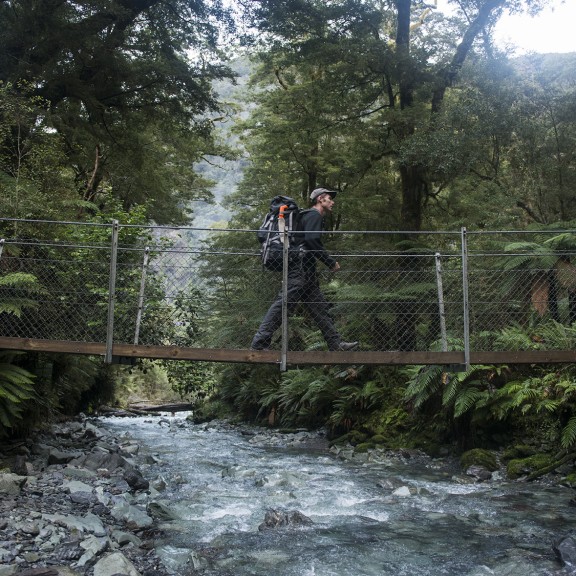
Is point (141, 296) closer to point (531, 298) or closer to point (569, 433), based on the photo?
point (569, 433)

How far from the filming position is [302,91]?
14.7 meters

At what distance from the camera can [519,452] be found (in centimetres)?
953

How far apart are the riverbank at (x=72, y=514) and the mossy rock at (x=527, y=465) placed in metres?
5.17

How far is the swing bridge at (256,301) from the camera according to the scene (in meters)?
7.04

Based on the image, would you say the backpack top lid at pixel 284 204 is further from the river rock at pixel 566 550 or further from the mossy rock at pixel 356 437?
the mossy rock at pixel 356 437

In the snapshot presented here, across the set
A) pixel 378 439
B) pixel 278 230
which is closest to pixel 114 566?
pixel 278 230

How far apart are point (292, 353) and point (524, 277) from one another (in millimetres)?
5005

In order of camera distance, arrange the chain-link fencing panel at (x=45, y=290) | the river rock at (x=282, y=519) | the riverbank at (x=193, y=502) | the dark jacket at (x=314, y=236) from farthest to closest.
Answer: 1. the chain-link fencing panel at (x=45, y=290)
2. the dark jacket at (x=314, y=236)
3. the river rock at (x=282, y=519)
4. the riverbank at (x=193, y=502)

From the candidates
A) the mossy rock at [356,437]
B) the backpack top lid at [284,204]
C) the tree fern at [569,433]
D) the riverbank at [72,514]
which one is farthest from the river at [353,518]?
the backpack top lid at [284,204]

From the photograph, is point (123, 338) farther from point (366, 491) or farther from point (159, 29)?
point (159, 29)

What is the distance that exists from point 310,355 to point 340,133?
9.94 meters

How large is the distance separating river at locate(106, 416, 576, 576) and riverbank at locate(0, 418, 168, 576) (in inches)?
13.2

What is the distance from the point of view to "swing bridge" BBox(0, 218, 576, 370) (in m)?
7.04

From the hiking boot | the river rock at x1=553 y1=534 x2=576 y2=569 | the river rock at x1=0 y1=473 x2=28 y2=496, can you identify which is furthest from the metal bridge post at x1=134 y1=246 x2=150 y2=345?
the river rock at x1=553 y1=534 x2=576 y2=569
